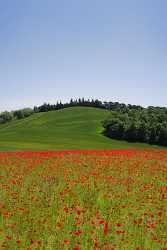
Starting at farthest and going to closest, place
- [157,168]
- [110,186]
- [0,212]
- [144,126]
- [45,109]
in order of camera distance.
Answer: [45,109]
[144,126]
[157,168]
[110,186]
[0,212]

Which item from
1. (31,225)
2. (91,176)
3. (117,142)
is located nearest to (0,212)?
(31,225)

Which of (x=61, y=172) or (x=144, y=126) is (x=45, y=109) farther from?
(x=61, y=172)

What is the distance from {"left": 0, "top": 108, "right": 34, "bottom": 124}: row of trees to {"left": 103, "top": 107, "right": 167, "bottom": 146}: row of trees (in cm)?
8566

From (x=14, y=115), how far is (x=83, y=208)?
16304 cm

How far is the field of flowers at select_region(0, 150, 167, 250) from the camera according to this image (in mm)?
6812

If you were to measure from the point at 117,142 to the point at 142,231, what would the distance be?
70.2m

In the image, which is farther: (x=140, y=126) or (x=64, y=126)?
(x=64, y=126)

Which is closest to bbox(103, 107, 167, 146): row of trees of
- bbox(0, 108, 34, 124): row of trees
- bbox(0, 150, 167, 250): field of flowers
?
bbox(0, 150, 167, 250): field of flowers

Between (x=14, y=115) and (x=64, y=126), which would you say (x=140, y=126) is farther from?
(x=14, y=115)

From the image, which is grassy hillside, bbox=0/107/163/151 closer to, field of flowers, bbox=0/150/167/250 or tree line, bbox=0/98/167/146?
tree line, bbox=0/98/167/146

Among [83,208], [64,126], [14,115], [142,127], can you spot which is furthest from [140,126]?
[14,115]

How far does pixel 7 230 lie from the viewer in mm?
7328

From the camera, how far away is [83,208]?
929 cm

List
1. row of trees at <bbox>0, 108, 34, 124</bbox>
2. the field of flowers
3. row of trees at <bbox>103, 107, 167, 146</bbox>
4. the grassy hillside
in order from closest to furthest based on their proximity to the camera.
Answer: the field of flowers
row of trees at <bbox>103, 107, 167, 146</bbox>
the grassy hillside
row of trees at <bbox>0, 108, 34, 124</bbox>
